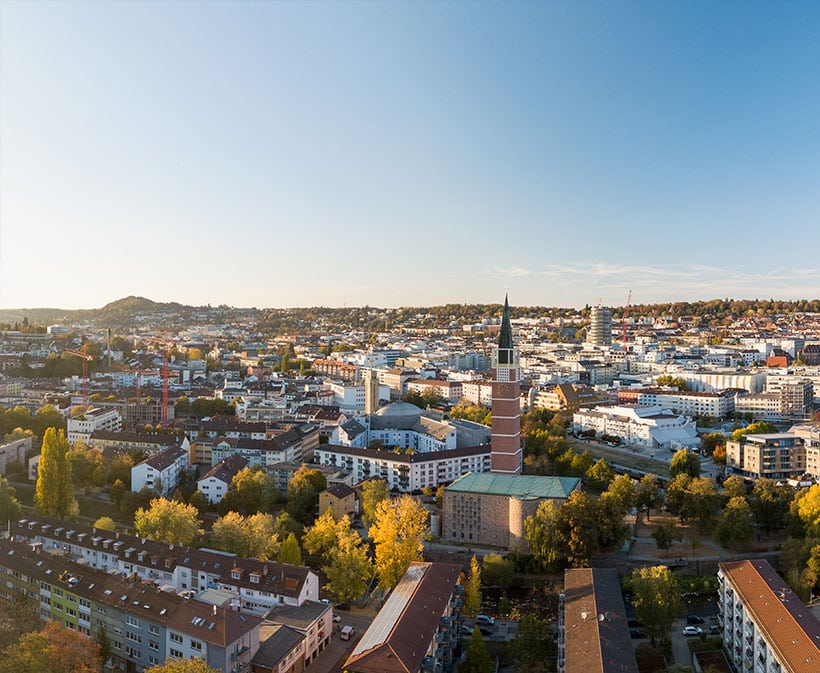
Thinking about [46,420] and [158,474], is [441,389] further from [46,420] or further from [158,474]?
[158,474]

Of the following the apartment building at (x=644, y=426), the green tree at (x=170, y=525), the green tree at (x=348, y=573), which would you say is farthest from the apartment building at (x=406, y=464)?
the apartment building at (x=644, y=426)

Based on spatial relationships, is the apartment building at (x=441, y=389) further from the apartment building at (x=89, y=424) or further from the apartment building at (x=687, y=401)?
the apartment building at (x=89, y=424)

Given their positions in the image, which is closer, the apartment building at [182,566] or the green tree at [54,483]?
the apartment building at [182,566]

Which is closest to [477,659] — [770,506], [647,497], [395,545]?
[395,545]

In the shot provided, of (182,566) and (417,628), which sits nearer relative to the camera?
(417,628)

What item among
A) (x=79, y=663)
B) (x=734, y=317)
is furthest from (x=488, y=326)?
(x=79, y=663)

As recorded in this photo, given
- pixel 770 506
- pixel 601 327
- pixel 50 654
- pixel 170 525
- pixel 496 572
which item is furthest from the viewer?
pixel 601 327

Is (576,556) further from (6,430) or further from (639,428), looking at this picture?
(6,430)
